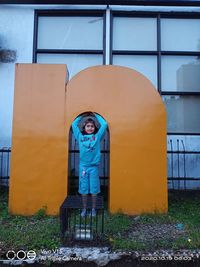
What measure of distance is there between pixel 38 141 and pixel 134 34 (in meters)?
4.47

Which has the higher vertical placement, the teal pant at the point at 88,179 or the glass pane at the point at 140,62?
the glass pane at the point at 140,62

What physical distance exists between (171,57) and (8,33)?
4273 mm

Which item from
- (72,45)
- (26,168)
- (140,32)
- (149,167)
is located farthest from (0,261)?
(140,32)

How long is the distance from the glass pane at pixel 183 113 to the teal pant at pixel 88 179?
3.50 metres

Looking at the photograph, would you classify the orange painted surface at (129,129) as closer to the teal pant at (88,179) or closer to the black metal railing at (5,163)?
the teal pant at (88,179)

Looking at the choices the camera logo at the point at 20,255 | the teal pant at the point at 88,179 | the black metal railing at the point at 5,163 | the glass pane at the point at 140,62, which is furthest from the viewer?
the glass pane at the point at 140,62

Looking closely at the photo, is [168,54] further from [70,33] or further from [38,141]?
[38,141]

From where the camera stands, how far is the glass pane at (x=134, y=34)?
8.95 m

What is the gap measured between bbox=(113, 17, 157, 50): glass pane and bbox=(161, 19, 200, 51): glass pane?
0.29 m

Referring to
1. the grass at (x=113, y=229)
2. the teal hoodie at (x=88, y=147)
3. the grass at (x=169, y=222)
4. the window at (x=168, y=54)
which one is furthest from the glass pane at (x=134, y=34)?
the grass at (x=113, y=229)

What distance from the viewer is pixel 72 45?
8961 millimetres

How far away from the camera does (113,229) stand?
5047mm

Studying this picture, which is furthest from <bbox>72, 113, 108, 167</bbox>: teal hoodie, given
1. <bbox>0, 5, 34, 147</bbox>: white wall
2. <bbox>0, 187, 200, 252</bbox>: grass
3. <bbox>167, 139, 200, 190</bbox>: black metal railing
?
<bbox>0, 5, 34, 147</bbox>: white wall

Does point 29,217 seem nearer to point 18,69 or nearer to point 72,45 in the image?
point 18,69
